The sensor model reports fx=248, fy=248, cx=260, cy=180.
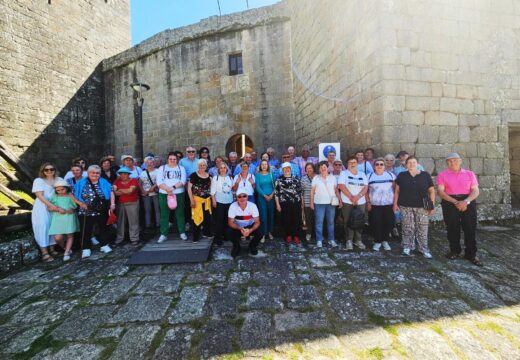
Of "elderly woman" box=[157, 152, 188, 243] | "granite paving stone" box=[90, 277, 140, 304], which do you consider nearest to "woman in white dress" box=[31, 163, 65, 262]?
"elderly woman" box=[157, 152, 188, 243]

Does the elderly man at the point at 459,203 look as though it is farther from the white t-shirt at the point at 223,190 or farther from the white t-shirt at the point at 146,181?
the white t-shirt at the point at 146,181

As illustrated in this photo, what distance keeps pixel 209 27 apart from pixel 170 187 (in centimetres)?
780

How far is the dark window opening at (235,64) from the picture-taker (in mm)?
9555

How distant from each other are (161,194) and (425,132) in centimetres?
524

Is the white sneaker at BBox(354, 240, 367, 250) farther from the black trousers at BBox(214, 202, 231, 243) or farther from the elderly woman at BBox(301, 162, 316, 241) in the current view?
the black trousers at BBox(214, 202, 231, 243)

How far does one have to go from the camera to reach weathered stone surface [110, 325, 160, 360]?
194 cm

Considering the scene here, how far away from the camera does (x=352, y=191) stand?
13.7 feet

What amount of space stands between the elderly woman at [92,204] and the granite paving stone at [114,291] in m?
1.36

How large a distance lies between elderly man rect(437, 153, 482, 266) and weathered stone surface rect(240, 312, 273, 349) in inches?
120

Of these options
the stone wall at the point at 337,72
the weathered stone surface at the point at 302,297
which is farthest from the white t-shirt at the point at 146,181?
the stone wall at the point at 337,72

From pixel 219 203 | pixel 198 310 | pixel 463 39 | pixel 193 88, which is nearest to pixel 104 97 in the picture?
pixel 193 88

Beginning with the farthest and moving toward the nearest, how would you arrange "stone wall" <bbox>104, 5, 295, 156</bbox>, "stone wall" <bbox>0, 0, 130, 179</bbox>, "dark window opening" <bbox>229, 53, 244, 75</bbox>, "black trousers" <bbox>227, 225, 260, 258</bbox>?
1. "dark window opening" <bbox>229, 53, 244, 75</bbox>
2. "stone wall" <bbox>104, 5, 295, 156</bbox>
3. "stone wall" <bbox>0, 0, 130, 179</bbox>
4. "black trousers" <bbox>227, 225, 260, 258</bbox>

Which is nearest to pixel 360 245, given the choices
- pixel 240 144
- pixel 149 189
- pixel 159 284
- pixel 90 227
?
pixel 159 284

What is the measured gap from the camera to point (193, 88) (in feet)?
32.9
